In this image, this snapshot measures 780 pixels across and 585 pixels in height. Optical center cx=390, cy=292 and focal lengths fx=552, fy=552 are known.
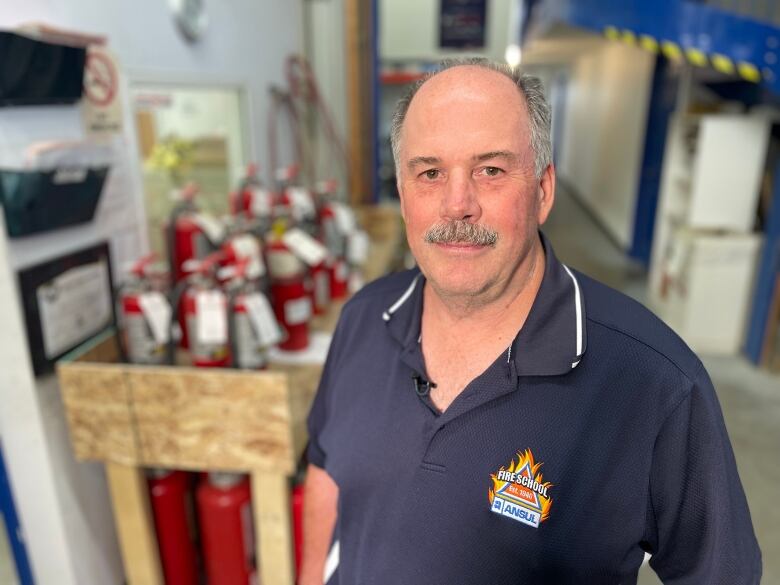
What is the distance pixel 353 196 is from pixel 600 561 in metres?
4.18

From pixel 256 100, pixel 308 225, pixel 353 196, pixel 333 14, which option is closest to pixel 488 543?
pixel 308 225

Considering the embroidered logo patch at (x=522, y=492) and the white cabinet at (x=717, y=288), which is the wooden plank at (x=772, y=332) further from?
the embroidered logo patch at (x=522, y=492)

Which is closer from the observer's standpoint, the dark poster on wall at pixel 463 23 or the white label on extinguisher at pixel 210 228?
the white label on extinguisher at pixel 210 228

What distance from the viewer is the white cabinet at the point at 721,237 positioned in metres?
3.87

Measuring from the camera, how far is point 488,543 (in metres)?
0.88

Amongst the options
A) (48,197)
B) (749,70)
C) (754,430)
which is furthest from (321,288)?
(749,70)

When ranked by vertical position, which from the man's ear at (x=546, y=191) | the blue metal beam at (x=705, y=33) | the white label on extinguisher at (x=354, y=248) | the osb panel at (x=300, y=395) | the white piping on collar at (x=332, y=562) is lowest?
the white piping on collar at (x=332, y=562)

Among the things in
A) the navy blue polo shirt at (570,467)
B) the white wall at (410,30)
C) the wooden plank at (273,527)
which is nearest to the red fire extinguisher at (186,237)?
the wooden plank at (273,527)

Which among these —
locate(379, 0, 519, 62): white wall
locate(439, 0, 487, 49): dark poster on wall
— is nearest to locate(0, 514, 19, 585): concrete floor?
locate(439, 0, 487, 49): dark poster on wall

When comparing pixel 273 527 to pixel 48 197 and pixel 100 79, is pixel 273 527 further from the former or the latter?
pixel 100 79

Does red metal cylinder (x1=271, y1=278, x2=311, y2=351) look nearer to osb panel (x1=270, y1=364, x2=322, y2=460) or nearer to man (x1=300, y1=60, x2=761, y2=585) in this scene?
osb panel (x1=270, y1=364, x2=322, y2=460)

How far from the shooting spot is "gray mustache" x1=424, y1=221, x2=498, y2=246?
2.88 feet

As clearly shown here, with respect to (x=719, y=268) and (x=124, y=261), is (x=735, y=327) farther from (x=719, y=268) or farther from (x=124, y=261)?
(x=124, y=261)

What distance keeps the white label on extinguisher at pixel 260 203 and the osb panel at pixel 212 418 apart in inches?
43.3
